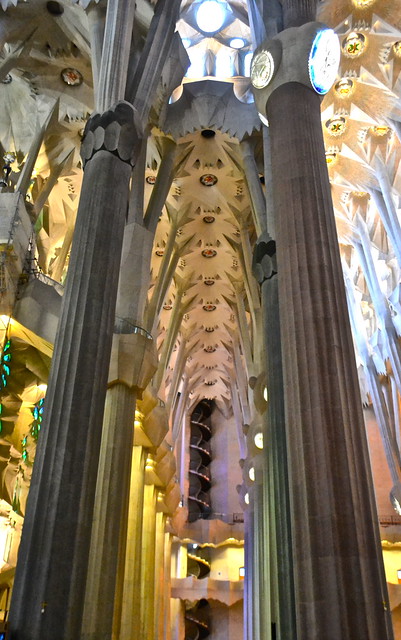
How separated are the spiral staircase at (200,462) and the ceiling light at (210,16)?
19.1m

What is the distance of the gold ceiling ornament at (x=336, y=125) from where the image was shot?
661 inches

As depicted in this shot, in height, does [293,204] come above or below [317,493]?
above

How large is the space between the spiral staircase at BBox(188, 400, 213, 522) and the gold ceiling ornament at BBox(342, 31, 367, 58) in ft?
66.2

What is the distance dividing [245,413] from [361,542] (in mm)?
17994

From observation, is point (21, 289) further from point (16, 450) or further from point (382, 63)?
point (382, 63)

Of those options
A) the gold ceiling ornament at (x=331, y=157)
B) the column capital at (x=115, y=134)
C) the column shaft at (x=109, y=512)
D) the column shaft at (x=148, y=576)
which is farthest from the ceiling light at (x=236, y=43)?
the column shaft at (x=148, y=576)

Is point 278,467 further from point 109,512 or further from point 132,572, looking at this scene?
point 132,572

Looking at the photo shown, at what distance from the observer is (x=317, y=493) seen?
5.62 metres

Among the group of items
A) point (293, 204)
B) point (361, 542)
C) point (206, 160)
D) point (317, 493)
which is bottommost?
point (361, 542)

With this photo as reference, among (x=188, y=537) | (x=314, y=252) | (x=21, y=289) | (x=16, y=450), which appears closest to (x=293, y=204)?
(x=314, y=252)

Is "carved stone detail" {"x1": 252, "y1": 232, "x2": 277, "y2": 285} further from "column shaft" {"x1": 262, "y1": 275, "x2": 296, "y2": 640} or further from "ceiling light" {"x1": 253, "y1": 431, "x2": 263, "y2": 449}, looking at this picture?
"ceiling light" {"x1": 253, "y1": 431, "x2": 263, "y2": 449}

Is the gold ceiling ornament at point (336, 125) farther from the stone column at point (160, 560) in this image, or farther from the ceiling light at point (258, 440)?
the stone column at point (160, 560)

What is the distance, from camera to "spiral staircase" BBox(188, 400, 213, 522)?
2844 cm

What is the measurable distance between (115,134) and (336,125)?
9.70 meters
